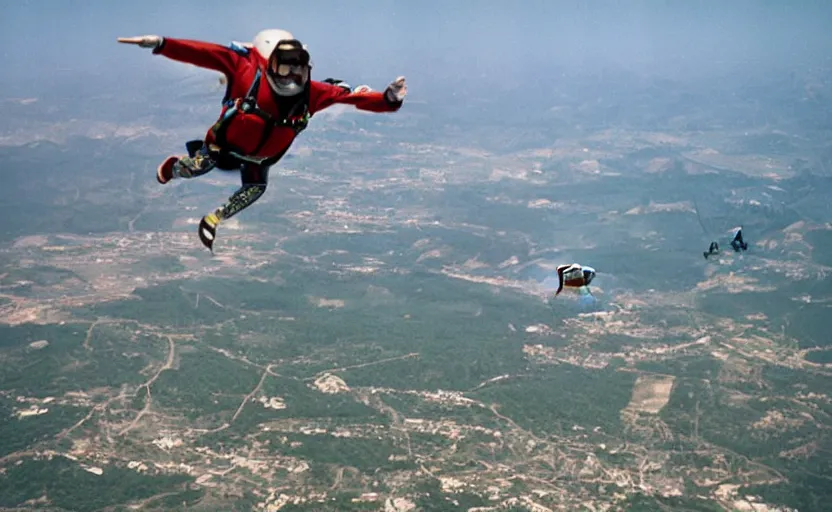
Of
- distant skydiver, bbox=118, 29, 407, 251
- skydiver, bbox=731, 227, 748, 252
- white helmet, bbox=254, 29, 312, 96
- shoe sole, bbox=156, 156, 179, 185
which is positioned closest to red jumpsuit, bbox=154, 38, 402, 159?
distant skydiver, bbox=118, 29, 407, 251

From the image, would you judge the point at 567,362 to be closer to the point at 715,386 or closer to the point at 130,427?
the point at 715,386

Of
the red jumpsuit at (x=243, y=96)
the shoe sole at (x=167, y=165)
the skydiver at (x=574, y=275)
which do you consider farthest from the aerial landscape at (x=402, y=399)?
the red jumpsuit at (x=243, y=96)

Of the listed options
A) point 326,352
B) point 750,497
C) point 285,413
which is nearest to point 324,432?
point 285,413

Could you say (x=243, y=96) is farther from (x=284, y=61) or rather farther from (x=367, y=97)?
(x=367, y=97)

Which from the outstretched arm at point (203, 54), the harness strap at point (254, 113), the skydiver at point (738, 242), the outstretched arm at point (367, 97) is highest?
the outstretched arm at point (203, 54)

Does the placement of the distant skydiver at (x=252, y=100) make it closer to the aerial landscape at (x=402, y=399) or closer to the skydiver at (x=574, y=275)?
the skydiver at (x=574, y=275)

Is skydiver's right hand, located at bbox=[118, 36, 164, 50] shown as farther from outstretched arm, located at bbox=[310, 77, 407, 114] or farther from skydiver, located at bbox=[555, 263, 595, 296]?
skydiver, located at bbox=[555, 263, 595, 296]

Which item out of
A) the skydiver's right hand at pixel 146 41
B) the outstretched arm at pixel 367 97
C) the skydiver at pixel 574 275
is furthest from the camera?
the skydiver at pixel 574 275
